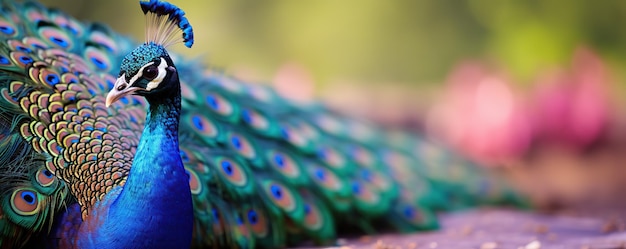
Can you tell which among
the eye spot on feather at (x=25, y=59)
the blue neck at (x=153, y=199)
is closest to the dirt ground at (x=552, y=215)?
the blue neck at (x=153, y=199)

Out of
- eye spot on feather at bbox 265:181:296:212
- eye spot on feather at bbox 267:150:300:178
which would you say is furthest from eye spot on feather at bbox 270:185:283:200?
eye spot on feather at bbox 267:150:300:178

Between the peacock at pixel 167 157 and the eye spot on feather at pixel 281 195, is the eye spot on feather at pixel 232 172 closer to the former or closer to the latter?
the peacock at pixel 167 157

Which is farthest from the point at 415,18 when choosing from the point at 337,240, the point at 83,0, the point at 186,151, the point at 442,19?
the point at 186,151

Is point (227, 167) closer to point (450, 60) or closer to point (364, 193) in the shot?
point (364, 193)

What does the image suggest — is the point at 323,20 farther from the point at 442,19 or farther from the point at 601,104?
the point at 601,104

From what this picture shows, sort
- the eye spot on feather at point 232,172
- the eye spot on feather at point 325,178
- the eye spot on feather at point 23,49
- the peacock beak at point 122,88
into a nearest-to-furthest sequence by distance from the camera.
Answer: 1. the peacock beak at point 122,88
2. the eye spot on feather at point 23,49
3. the eye spot on feather at point 232,172
4. the eye spot on feather at point 325,178

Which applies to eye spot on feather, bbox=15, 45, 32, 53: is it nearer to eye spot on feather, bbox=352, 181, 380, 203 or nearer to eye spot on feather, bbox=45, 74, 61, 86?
eye spot on feather, bbox=45, 74, 61, 86

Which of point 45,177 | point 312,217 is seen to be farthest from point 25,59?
point 312,217
